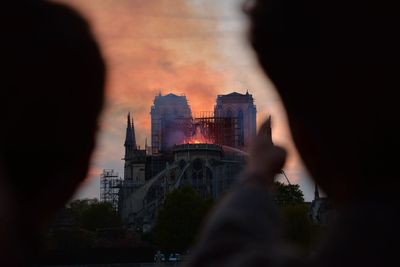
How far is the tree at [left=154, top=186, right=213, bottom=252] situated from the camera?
57.4 metres

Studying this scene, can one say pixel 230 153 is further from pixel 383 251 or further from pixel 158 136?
pixel 383 251

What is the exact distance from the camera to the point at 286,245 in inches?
55.4

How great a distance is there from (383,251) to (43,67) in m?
0.70

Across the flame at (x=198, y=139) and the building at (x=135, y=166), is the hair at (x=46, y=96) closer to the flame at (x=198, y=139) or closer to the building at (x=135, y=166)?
the flame at (x=198, y=139)

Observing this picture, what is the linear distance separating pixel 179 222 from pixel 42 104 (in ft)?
185

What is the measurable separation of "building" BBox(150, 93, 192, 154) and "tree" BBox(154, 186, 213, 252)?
159 ft

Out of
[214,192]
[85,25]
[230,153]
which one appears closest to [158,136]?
[230,153]

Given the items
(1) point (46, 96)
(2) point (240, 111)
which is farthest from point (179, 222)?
(2) point (240, 111)

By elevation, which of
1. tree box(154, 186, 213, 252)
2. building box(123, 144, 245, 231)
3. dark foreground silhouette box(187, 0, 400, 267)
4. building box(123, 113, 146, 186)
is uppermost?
building box(123, 113, 146, 186)

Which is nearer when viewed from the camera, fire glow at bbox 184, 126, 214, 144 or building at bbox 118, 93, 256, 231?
building at bbox 118, 93, 256, 231

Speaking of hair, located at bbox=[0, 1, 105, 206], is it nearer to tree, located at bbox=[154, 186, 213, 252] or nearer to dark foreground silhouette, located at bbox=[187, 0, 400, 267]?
dark foreground silhouette, located at bbox=[187, 0, 400, 267]

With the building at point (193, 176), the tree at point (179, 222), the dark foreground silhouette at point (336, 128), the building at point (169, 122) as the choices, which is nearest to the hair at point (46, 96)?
the dark foreground silhouette at point (336, 128)

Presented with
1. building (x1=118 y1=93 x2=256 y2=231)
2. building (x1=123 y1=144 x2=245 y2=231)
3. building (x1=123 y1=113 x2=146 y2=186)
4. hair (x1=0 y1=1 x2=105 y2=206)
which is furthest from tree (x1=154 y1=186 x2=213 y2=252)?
hair (x1=0 y1=1 x2=105 y2=206)

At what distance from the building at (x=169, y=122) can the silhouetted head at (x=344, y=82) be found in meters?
105
